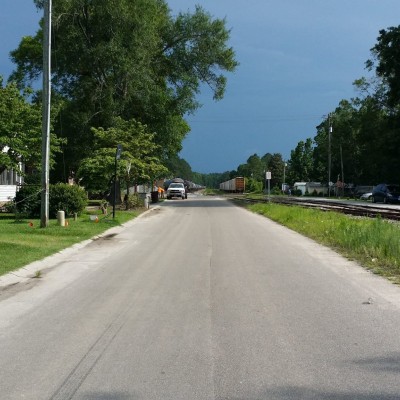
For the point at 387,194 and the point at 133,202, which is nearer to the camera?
the point at 133,202

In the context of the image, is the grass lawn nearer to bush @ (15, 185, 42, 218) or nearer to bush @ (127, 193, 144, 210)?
bush @ (15, 185, 42, 218)

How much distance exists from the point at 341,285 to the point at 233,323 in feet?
10.8

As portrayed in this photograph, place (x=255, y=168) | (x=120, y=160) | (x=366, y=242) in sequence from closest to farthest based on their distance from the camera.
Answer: (x=366, y=242), (x=120, y=160), (x=255, y=168)

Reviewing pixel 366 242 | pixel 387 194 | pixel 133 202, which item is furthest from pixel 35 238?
pixel 387 194

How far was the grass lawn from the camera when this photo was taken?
1196 centimetres

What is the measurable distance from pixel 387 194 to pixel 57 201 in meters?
33.9

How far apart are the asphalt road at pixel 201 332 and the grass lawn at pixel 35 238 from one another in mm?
813

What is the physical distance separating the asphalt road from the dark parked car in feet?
127

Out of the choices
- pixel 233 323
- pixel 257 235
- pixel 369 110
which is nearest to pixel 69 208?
pixel 257 235

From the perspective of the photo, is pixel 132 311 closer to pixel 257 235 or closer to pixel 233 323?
pixel 233 323

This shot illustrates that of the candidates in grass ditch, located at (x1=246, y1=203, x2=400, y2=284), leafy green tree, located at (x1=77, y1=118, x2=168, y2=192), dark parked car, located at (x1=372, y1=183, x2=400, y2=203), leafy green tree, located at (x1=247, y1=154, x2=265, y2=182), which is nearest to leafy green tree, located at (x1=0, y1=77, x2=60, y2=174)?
leafy green tree, located at (x1=77, y1=118, x2=168, y2=192)

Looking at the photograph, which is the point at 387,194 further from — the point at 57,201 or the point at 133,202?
the point at 57,201

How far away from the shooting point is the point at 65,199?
Answer: 23.2m

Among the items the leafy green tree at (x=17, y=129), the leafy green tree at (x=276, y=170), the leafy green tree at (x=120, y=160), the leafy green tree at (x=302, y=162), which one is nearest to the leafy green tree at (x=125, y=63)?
the leafy green tree at (x=120, y=160)
